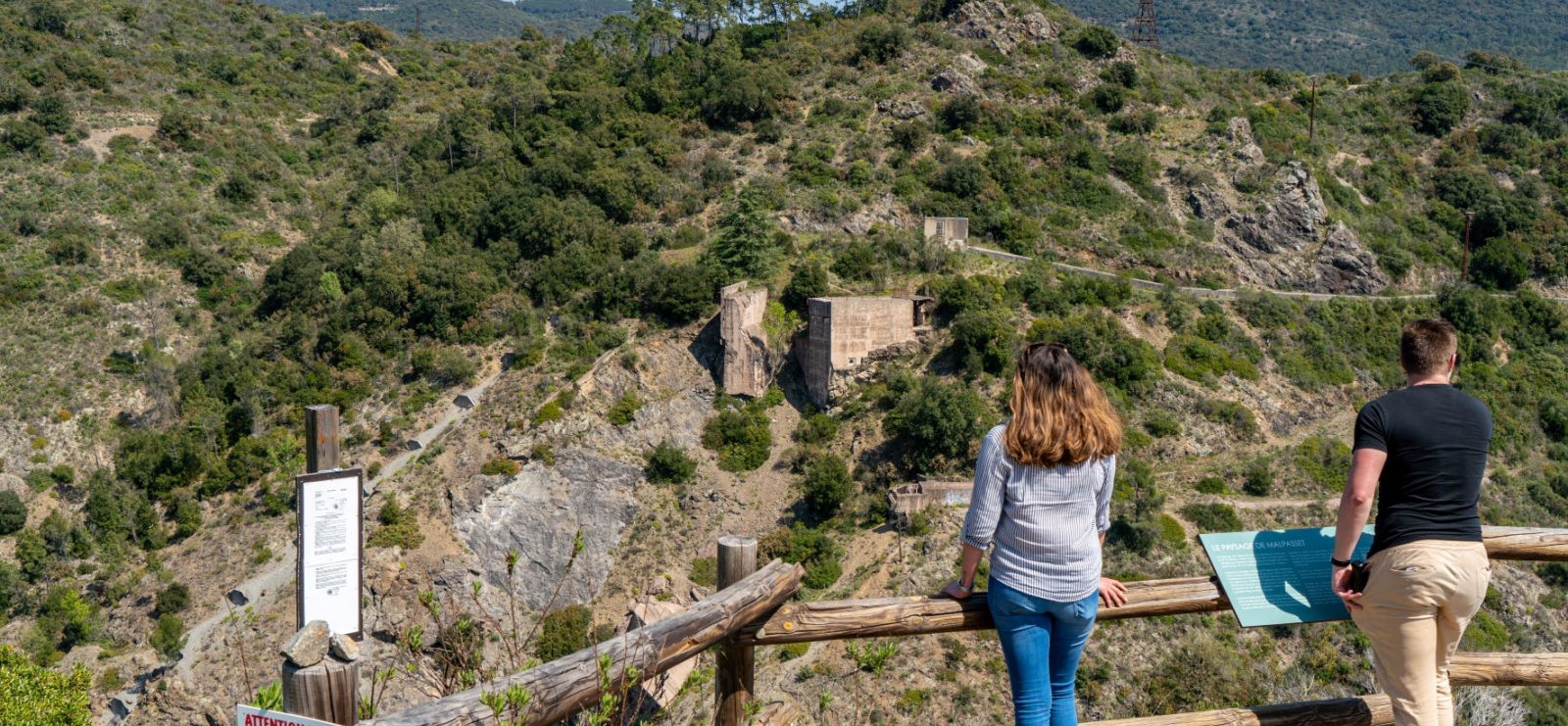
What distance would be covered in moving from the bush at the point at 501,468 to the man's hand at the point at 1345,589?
83.3 feet

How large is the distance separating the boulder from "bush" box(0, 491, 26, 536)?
110 ft

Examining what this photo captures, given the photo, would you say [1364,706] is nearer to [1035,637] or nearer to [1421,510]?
[1421,510]

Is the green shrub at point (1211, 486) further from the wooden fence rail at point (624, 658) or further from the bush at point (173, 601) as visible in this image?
the bush at point (173, 601)

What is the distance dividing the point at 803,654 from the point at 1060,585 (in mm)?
16931

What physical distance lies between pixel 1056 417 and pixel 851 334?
25.5m

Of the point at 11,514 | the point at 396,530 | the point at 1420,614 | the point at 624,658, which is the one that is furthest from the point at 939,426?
the point at 11,514

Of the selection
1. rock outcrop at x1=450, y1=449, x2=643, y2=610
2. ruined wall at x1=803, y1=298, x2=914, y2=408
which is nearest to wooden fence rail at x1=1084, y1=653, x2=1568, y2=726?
rock outcrop at x1=450, y1=449, x2=643, y2=610

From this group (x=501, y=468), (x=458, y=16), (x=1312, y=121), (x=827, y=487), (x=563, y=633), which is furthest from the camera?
(x=458, y=16)

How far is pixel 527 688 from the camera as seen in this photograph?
11.4ft

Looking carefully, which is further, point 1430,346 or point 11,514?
point 11,514

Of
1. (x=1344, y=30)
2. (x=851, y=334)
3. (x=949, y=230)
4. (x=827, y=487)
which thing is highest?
(x=1344, y=30)

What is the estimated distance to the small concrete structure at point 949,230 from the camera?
110 ft

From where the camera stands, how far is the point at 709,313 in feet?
103

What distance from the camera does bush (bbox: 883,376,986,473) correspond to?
1036 inches
